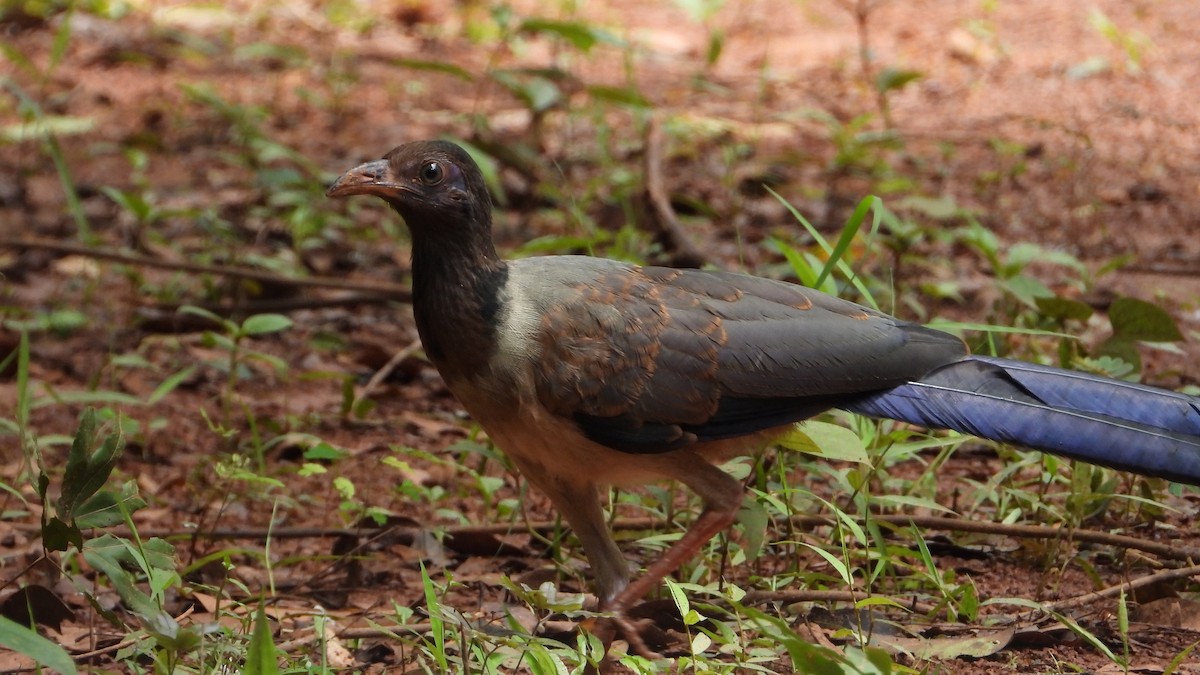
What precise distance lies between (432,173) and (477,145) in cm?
371

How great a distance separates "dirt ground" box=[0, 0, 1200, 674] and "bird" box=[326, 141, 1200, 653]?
0.54 meters

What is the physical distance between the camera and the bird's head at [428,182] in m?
3.86

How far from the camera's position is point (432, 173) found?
12.7 feet

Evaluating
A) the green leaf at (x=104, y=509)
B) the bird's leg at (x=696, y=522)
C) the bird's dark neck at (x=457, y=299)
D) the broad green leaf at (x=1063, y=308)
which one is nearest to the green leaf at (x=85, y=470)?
the green leaf at (x=104, y=509)

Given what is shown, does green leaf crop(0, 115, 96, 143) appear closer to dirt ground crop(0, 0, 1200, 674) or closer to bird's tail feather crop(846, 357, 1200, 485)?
dirt ground crop(0, 0, 1200, 674)

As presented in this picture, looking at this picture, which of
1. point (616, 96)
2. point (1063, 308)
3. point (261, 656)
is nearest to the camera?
point (261, 656)

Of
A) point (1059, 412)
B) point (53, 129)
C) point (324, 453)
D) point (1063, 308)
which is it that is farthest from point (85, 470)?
point (53, 129)

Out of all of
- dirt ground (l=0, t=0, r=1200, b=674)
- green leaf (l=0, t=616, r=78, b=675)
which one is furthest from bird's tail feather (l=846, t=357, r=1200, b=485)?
green leaf (l=0, t=616, r=78, b=675)

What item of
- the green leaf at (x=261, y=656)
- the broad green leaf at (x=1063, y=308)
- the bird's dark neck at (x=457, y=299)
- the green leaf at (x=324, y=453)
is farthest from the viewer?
the broad green leaf at (x=1063, y=308)

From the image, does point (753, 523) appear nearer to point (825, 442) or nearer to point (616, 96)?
point (825, 442)

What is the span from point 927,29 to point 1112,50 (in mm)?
1367

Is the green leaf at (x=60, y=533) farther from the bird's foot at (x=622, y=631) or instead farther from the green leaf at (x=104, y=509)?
the bird's foot at (x=622, y=631)

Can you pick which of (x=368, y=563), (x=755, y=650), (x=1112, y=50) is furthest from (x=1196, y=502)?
(x=1112, y=50)

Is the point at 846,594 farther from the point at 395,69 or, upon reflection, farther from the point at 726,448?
the point at 395,69
